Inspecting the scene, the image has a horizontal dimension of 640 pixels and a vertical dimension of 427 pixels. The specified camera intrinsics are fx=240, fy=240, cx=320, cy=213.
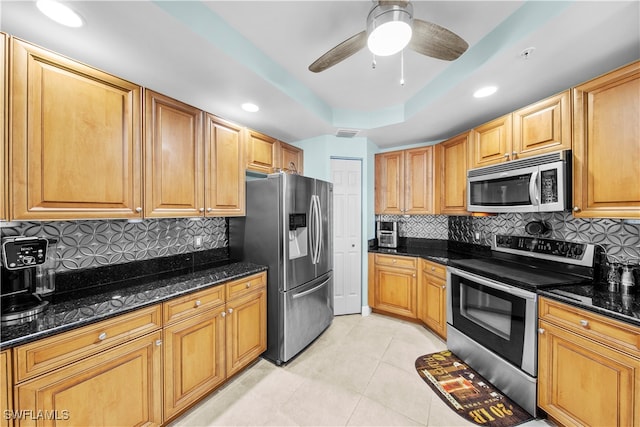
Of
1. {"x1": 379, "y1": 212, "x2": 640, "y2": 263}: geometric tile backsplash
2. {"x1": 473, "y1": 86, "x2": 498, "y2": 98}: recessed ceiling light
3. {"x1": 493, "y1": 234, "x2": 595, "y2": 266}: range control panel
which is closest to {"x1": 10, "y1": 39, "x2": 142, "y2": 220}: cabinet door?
{"x1": 473, "y1": 86, "x2": 498, "y2": 98}: recessed ceiling light

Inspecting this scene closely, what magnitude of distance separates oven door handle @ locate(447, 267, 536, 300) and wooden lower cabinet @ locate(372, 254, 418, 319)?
623 mm

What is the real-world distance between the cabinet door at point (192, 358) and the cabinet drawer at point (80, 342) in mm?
175

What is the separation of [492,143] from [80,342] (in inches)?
128

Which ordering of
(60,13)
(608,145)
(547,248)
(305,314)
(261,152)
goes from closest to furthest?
(60,13) → (608,145) → (547,248) → (305,314) → (261,152)

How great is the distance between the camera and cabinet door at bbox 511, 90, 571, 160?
1.69 meters

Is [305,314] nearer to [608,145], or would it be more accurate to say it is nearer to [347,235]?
[347,235]

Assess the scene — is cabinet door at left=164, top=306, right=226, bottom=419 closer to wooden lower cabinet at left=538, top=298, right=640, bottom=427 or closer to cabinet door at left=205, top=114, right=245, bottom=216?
cabinet door at left=205, top=114, right=245, bottom=216

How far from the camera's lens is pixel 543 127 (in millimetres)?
1833

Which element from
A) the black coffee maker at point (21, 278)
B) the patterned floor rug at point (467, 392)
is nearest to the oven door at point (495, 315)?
the patterned floor rug at point (467, 392)

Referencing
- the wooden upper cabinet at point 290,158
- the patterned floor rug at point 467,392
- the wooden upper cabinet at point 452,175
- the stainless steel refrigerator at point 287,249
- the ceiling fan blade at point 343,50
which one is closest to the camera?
the ceiling fan blade at point 343,50

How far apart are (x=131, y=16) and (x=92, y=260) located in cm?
153

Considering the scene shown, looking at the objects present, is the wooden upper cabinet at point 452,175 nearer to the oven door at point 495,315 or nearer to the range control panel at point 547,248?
the range control panel at point 547,248

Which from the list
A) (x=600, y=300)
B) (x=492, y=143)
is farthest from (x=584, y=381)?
(x=492, y=143)

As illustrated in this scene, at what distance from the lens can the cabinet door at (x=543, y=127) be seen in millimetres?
1689
